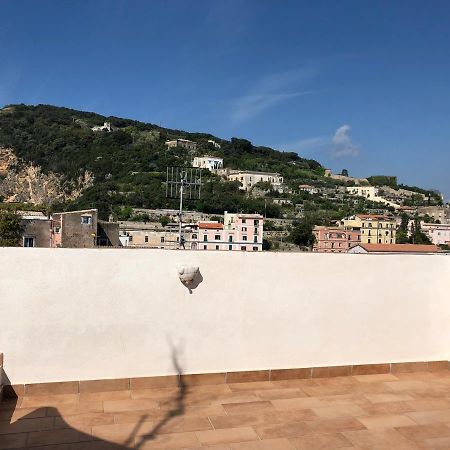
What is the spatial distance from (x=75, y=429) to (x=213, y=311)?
1214 millimetres

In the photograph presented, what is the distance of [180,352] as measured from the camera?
130 inches

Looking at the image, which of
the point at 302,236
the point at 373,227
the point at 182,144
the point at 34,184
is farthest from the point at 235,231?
the point at 182,144

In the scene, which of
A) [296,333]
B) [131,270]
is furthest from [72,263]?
[296,333]

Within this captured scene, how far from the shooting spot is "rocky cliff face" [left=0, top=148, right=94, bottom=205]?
5675 centimetres

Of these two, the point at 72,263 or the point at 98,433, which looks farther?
the point at 72,263

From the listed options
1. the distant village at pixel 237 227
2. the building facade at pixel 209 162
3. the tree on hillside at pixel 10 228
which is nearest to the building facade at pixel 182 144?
the distant village at pixel 237 227

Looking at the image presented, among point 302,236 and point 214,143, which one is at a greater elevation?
point 214,143

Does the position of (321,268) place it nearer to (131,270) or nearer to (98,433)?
(131,270)

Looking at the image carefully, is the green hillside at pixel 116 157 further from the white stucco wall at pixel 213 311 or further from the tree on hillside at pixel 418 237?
the white stucco wall at pixel 213 311

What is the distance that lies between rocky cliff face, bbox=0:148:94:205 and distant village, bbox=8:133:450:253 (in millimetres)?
13860

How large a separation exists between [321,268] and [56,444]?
219 centimetres

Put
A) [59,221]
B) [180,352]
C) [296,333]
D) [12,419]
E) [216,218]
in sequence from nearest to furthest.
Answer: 1. [12,419]
2. [180,352]
3. [296,333]
4. [59,221]
5. [216,218]

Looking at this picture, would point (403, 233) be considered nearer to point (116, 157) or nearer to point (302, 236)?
point (302, 236)

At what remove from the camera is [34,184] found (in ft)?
192
